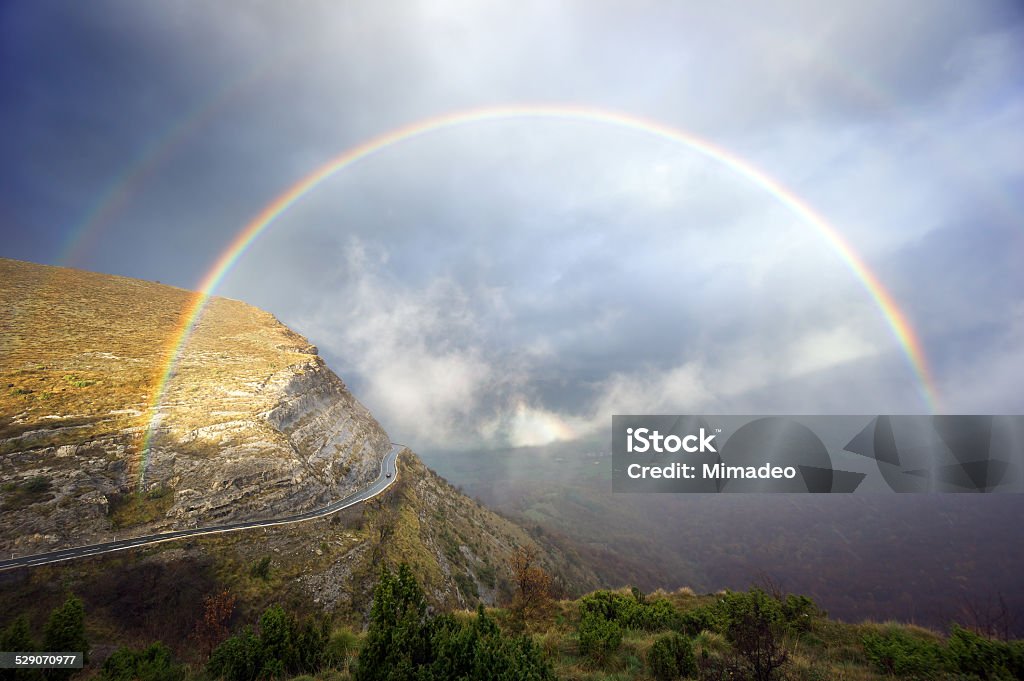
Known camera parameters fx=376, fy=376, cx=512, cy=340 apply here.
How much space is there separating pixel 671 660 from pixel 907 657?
22.8ft

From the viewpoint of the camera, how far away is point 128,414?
3812cm

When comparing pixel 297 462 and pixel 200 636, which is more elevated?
pixel 297 462

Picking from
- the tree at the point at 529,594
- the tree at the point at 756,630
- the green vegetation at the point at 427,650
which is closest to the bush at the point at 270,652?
the green vegetation at the point at 427,650

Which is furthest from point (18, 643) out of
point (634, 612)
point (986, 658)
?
point (986, 658)

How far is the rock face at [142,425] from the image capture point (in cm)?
2991

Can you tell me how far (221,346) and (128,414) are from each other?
2580 centimetres

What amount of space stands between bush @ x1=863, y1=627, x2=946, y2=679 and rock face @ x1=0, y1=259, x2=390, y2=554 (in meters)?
45.1

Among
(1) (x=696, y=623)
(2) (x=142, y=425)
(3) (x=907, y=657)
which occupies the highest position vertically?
(2) (x=142, y=425)

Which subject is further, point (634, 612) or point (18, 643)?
point (634, 612)

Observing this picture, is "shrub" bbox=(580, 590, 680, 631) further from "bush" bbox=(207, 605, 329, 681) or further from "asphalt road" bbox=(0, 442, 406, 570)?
"asphalt road" bbox=(0, 442, 406, 570)

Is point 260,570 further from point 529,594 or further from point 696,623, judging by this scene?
point 696,623

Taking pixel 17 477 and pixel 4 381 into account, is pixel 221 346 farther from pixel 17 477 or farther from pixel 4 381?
pixel 17 477

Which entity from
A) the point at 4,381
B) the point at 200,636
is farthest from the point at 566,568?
the point at 4,381

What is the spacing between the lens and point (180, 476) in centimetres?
3566
